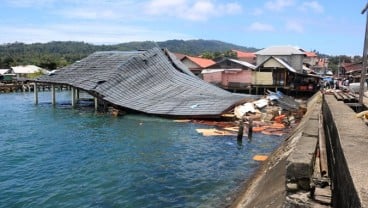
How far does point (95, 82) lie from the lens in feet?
136

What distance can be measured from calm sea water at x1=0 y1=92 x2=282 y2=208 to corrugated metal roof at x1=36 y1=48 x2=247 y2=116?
3.39 meters

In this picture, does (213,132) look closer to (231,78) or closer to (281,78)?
(281,78)

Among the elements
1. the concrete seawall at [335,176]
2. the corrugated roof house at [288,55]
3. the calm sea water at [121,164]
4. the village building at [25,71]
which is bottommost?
the calm sea water at [121,164]

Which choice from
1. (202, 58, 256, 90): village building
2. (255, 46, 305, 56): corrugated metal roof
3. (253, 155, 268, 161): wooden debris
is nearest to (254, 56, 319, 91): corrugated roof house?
(202, 58, 256, 90): village building

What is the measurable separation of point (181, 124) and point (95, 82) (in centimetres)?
1380

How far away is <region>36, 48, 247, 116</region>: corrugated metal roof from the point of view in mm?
36072

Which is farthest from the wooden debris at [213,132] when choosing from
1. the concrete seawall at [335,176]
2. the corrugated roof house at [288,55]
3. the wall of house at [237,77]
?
the corrugated roof house at [288,55]

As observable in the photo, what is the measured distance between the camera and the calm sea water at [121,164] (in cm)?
1505

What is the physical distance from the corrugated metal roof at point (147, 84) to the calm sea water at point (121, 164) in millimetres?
3393

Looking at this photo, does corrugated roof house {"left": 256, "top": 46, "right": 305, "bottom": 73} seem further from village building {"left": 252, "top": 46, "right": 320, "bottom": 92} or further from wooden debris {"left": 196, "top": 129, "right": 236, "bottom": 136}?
wooden debris {"left": 196, "top": 129, "right": 236, "bottom": 136}

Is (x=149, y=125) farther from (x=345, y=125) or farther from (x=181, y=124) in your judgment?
(x=345, y=125)

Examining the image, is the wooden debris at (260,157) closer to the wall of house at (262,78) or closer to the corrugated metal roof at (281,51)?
the wall of house at (262,78)

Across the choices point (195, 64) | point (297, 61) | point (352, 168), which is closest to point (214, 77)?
point (195, 64)

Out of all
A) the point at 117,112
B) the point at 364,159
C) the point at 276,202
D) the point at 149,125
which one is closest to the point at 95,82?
the point at 117,112
